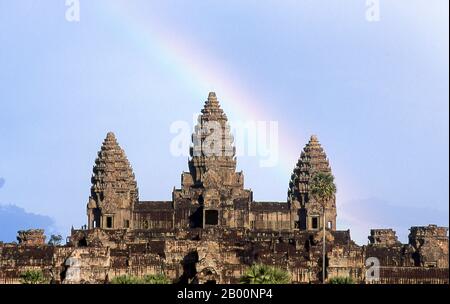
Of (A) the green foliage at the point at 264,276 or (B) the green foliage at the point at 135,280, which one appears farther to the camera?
(B) the green foliage at the point at 135,280

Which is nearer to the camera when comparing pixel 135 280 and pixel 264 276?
pixel 264 276

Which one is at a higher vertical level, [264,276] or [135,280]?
[135,280]

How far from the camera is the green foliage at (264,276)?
600ft

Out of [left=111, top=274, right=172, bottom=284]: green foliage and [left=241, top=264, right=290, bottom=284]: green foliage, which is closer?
[left=241, top=264, right=290, bottom=284]: green foliage

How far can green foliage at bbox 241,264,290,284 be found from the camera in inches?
7195

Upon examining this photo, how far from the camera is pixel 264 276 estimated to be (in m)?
184
